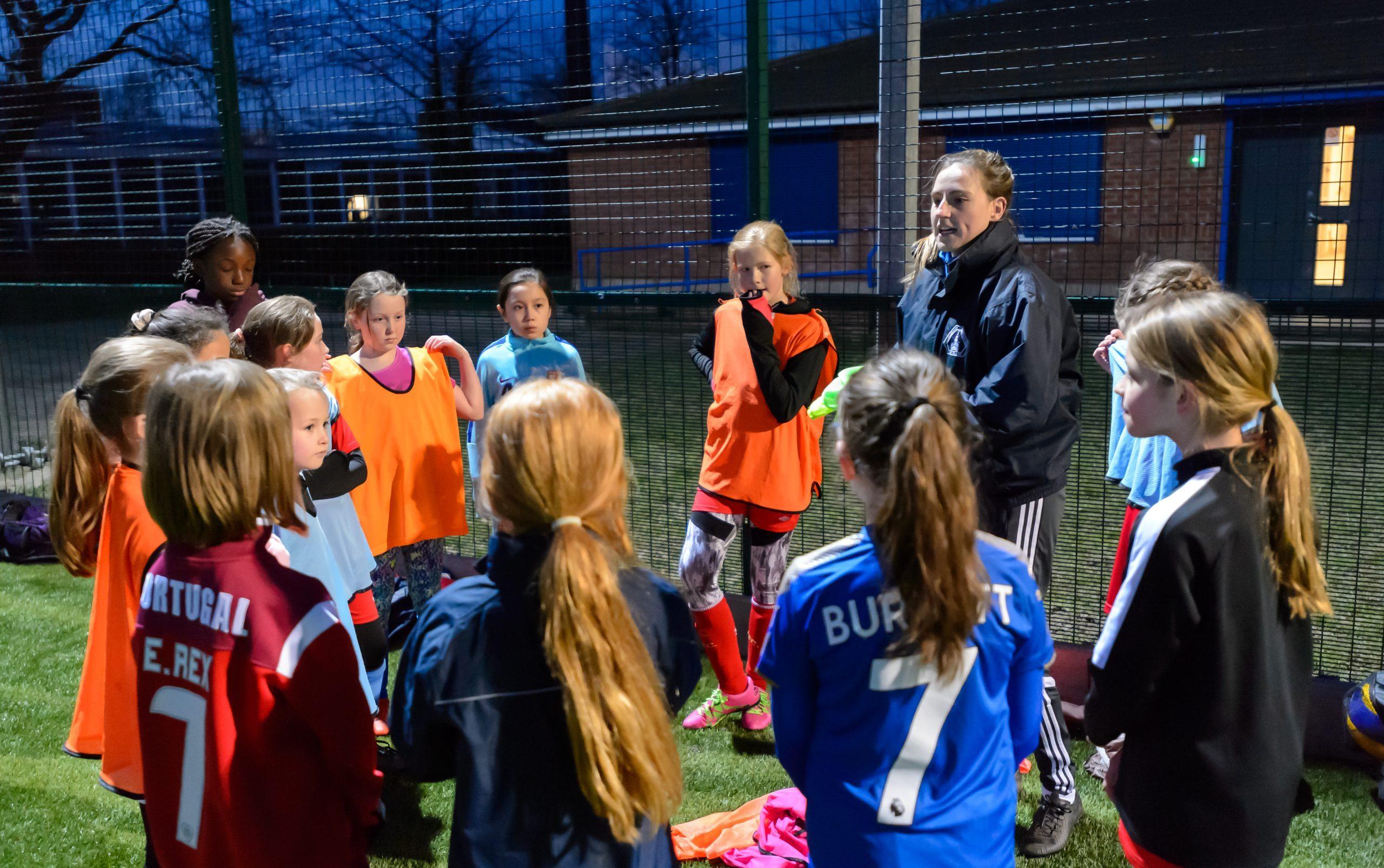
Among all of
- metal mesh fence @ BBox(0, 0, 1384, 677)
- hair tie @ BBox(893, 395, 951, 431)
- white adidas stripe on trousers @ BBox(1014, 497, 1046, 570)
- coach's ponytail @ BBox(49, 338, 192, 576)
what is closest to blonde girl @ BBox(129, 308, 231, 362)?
coach's ponytail @ BBox(49, 338, 192, 576)

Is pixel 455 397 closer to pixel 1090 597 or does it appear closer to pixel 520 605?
pixel 520 605

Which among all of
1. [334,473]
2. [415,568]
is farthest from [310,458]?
[415,568]

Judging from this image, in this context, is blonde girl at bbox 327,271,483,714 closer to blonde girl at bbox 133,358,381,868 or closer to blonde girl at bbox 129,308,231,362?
blonde girl at bbox 129,308,231,362

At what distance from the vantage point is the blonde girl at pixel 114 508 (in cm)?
222

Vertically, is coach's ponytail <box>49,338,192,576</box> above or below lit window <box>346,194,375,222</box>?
below

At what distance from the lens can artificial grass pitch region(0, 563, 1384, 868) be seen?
2.93m

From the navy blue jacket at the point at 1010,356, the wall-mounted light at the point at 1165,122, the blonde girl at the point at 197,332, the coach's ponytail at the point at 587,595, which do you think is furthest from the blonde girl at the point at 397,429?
the wall-mounted light at the point at 1165,122

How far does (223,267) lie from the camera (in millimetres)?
→ 4465

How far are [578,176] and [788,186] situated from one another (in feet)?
22.1

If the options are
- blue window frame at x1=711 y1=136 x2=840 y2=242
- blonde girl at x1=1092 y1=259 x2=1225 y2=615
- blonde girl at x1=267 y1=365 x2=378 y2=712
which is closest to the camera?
blonde girl at x1=267 y1=365 x2=378 y2=712

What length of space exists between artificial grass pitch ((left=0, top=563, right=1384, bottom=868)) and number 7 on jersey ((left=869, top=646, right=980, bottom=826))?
1.36 meters

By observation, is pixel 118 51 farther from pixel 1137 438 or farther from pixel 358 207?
pixel 1137 438

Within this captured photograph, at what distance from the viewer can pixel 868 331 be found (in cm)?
406

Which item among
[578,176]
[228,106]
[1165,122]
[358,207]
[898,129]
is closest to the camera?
Result: [898,129]
